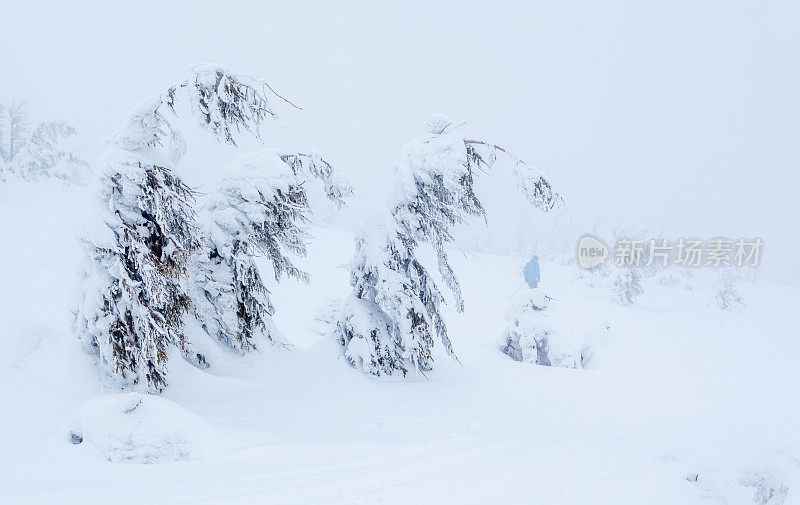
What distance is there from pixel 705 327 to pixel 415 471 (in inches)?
868

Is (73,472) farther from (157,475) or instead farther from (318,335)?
(318,335)

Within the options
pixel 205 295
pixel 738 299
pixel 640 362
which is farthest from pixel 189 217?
pixel 738 299

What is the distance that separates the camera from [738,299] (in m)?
29.1

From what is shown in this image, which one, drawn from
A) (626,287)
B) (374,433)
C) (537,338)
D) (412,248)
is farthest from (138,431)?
(626,287)


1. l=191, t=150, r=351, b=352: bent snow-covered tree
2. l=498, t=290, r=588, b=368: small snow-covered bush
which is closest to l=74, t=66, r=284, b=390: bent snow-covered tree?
l=191, t=150, r=351, b=352: bent snow-covered tree

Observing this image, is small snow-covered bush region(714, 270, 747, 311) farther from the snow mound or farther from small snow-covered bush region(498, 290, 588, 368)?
the snow mound

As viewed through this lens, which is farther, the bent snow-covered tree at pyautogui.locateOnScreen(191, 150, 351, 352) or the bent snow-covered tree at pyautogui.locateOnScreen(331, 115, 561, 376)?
the bent snow-covered tree at pyautogui.locateOnScreen(331, 115, 561, 376)

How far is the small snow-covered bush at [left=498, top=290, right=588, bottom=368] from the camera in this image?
12.1 metres

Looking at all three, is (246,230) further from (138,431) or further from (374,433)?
(374,433)

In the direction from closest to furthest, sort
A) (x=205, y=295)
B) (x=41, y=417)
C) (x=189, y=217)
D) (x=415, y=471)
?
(x=415, y=471) → (x=41, y=417) → (x=189, y=217) → (x=205, y=295)

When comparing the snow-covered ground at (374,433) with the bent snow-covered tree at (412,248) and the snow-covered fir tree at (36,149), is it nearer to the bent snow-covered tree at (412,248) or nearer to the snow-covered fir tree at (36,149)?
the bent snow-covered tree at (412,248)

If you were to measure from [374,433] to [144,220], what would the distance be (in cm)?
348

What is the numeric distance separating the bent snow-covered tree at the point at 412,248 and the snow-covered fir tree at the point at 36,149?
90.0 ft

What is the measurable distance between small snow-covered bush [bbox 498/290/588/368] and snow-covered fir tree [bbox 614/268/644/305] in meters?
14.2
